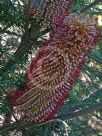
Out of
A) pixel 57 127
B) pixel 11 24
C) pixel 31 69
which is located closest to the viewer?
pixel 31 69

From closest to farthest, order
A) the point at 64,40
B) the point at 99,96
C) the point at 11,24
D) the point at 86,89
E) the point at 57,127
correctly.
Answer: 1. the point at 64,40
2. the point at 11,24
3. the point at 57,127
4. the point at 99,96
5. the point at 86,89

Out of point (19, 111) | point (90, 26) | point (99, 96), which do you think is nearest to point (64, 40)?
point (90, 26)

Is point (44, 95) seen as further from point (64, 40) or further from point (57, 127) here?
point (57, 127)

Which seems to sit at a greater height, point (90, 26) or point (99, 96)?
point (90, 26)

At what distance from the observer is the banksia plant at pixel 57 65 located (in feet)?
2.84

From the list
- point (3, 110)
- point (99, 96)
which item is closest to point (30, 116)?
point (3, 110)

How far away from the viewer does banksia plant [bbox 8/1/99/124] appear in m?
0.87

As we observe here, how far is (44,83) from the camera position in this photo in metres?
0.93

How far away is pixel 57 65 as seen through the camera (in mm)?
879

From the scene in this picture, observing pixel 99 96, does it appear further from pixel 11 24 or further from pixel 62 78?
pixel 62 78

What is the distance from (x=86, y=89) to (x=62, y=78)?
1.47 metres

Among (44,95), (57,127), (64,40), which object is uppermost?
(64,40)

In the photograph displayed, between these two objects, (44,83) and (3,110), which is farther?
(3,110)

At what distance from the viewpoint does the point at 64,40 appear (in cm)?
87
